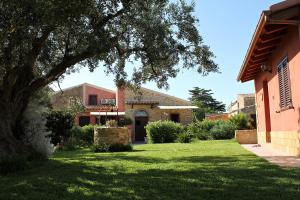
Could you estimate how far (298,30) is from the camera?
1052 cm

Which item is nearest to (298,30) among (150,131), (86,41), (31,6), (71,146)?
(86,41)

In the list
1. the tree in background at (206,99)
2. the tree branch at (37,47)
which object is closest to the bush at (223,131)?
the tree branch at (37,47)

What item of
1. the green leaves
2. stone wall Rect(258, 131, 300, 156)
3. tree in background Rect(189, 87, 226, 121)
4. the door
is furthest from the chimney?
tree in background Rect(189, 87, 226, 121)

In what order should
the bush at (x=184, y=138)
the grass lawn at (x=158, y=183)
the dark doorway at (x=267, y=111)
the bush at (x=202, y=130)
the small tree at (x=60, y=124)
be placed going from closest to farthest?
the grass lawn at (x=158, y=183)
the dark doorway at (x=267, y=111)
the small tree at (x=60, y=124)
the bush at (x=184, y=138)
the bush at (x=202, y=130)

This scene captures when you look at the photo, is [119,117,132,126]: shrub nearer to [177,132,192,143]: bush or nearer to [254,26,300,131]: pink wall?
[177,132,192,143]: bush

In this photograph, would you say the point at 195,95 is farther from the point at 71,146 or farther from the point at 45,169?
the point at 45,169

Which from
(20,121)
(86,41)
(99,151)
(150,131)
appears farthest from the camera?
(150,131)

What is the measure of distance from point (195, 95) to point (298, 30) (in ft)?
258

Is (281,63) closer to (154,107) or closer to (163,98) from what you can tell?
(154,107)

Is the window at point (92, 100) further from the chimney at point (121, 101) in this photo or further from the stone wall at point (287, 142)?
the stone wall at point (287, 142)

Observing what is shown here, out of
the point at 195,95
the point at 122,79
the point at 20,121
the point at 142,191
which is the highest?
the point at 195,95

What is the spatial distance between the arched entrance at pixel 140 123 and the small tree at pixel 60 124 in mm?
16067

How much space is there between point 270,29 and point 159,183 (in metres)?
5.77

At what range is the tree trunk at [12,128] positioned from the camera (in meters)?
12.6
